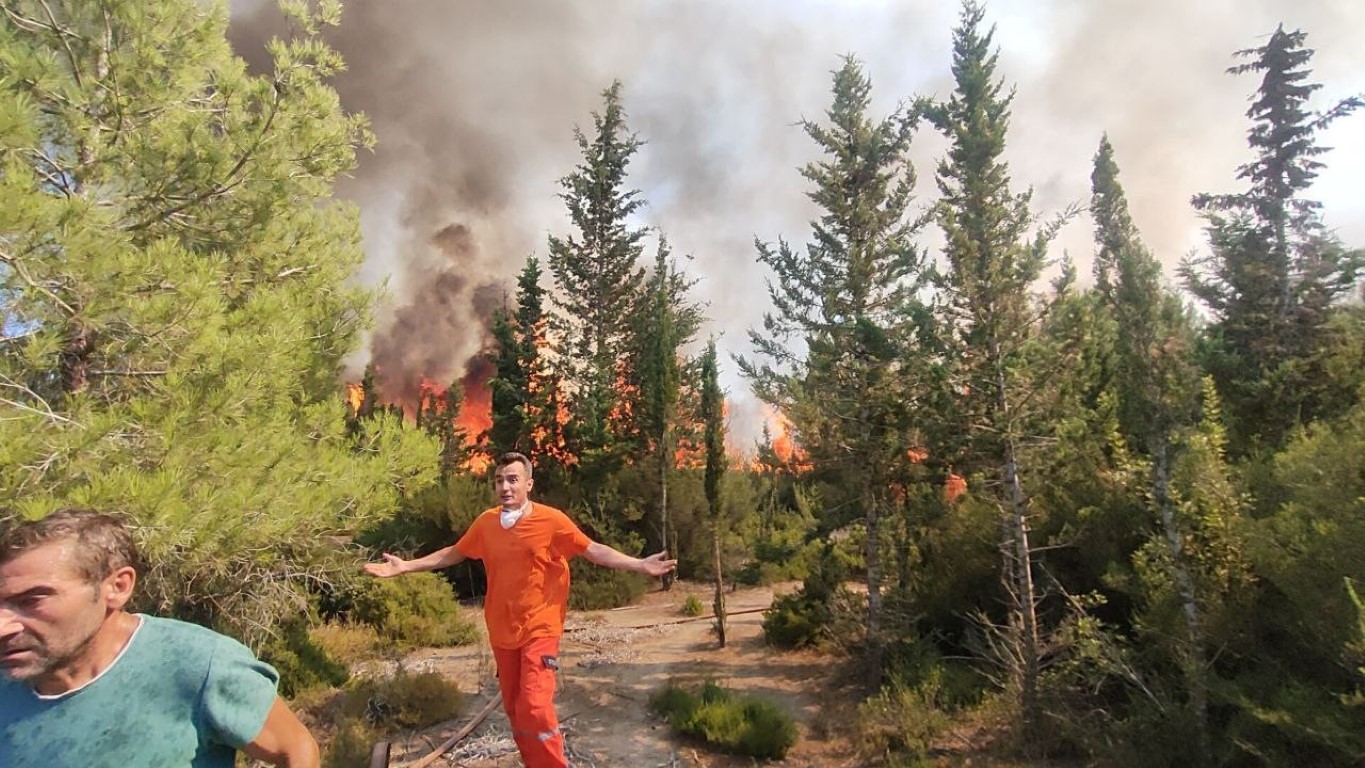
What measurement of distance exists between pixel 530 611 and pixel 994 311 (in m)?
6.57

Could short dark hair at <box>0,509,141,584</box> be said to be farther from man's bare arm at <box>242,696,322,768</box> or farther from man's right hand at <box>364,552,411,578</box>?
man's right hand at <box>364,552,411,578</box>

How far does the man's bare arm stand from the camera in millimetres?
1743

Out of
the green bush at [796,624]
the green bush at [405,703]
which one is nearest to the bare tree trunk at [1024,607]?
the green bush at [796,624]

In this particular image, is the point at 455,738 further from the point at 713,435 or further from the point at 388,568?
the point at 713,435

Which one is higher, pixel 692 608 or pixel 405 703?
pixel 405 703

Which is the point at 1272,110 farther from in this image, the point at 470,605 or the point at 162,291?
the point at 470,605

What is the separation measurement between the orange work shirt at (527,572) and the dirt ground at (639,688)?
2.74m

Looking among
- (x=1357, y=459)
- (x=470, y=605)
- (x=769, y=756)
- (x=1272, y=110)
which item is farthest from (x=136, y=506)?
(x=1272, y=110)

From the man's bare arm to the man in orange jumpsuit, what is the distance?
8.73ft

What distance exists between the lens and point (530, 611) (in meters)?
4.63

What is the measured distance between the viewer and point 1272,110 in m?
18.5

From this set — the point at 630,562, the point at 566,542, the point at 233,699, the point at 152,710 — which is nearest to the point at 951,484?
the point at 630,562

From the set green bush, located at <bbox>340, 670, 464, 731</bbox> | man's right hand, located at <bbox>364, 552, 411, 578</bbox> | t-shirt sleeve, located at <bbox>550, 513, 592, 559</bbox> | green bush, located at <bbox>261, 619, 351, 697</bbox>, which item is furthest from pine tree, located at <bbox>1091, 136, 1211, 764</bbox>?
green bush, located at <bbox>261, 619, 351, 697</bbox>

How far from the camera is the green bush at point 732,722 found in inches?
294
